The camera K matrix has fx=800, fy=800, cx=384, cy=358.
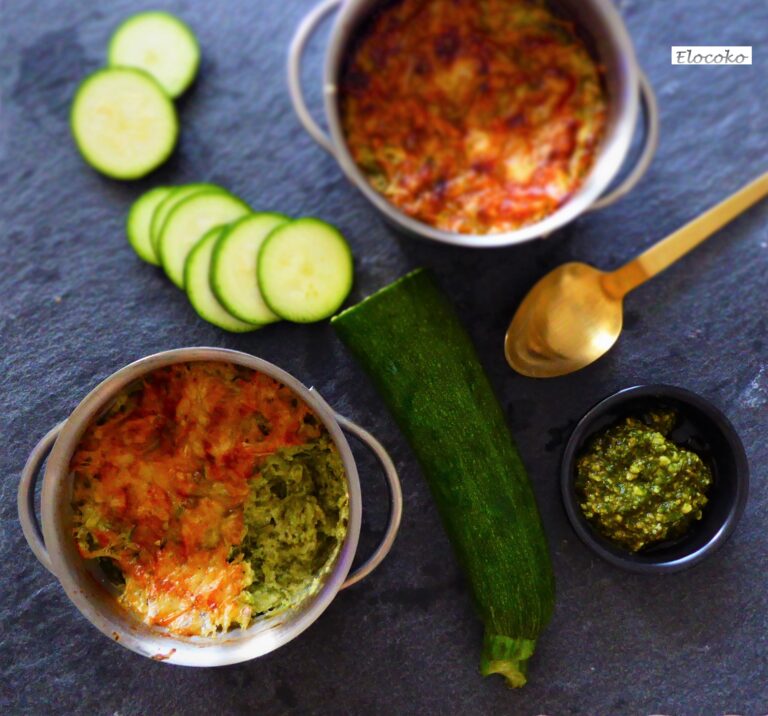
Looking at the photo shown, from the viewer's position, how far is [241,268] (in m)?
2.64

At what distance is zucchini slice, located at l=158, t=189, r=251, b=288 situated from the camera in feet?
8.84

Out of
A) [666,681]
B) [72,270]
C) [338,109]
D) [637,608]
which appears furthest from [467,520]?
[72,270]

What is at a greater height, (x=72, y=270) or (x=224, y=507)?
(x=72, y=270)

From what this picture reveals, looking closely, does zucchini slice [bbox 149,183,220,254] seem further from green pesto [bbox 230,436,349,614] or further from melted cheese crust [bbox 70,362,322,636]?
green pesto [bbox 230,436,349,614]

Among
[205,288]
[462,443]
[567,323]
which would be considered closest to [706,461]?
[567,323]

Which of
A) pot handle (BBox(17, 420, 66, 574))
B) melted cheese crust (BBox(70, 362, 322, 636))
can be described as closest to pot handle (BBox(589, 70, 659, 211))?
melted cheese crust (BBox(70, 362, 322, 636))

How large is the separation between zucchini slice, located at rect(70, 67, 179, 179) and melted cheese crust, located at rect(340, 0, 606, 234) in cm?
69

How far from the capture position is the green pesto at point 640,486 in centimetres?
259

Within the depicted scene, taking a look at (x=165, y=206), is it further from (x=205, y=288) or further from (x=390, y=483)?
(x=390, y=483)

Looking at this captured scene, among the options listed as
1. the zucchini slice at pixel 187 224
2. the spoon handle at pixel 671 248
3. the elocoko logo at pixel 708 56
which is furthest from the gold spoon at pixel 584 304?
the zucchini slice at pixel 187 224

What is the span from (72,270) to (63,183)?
0.32 metres

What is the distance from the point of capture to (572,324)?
268cm

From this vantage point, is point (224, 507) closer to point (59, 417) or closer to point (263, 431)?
point (263, 431)

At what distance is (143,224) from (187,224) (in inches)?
7.6
